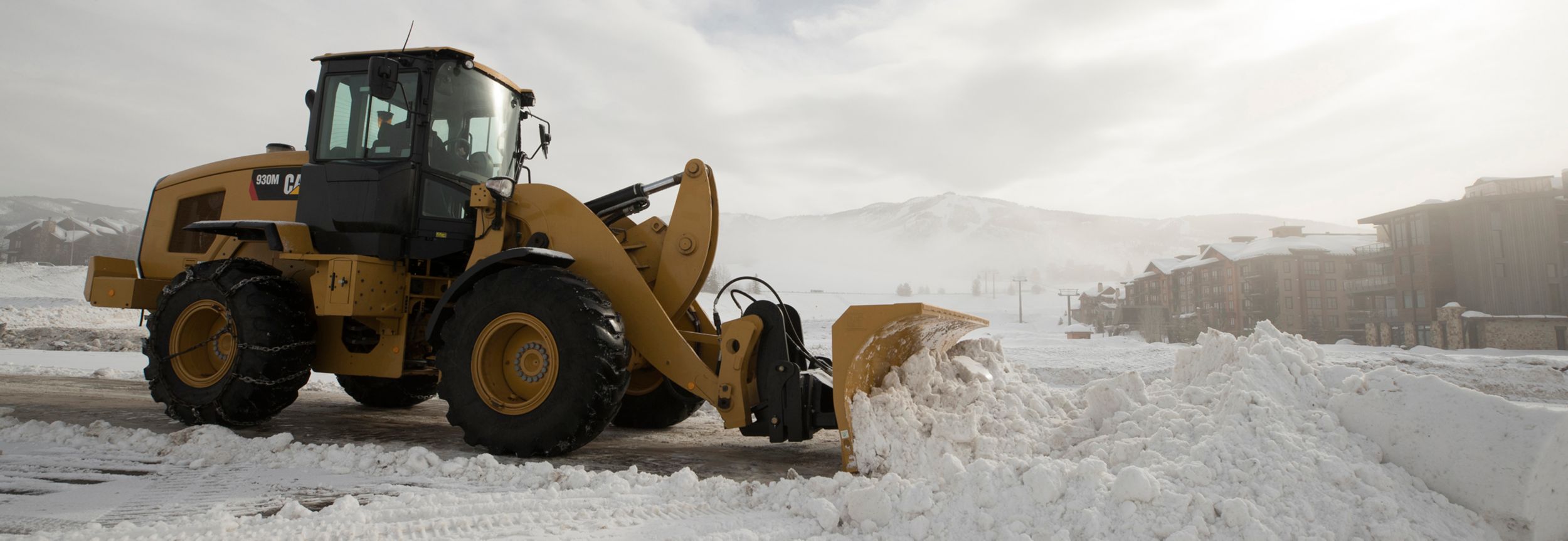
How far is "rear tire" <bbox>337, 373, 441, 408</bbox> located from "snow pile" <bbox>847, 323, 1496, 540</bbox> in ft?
17.0

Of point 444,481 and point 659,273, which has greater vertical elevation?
point 659,273

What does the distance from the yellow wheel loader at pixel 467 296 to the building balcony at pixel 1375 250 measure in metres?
32.8

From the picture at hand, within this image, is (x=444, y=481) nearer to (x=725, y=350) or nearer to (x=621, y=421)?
(x=725, y=350)

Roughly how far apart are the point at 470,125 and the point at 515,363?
1.91 m

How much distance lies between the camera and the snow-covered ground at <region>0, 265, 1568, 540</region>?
9.07 feet

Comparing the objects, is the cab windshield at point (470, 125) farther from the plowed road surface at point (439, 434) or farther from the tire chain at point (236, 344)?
the plowed road surface at point (439, 434)

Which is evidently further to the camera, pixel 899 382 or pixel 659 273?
pixel 659 273

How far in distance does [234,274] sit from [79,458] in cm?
133

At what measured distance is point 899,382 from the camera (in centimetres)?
418

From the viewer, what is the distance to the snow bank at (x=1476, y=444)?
9.15 ft

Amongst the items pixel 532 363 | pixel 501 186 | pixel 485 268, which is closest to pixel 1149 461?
pixel 532 363

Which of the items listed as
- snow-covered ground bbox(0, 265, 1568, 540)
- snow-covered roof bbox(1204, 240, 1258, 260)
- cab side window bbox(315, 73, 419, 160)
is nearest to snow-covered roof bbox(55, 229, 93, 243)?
cab side window bbox(315, 73, 419, 160)

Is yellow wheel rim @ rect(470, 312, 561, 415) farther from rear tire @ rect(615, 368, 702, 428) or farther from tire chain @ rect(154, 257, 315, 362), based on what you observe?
tire chain @ rect(154, 257, 315, 362)

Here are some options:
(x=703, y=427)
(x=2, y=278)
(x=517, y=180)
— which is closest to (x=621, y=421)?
(x=703, y=427)
